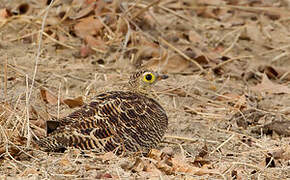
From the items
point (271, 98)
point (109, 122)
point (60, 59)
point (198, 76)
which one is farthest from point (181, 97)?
point (109, 122)

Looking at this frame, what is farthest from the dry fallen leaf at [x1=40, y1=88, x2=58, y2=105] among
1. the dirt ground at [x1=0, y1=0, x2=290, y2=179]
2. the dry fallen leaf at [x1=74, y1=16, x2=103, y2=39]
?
the dry fallen leaf at [x1=74, y1=16, x2=103, y2=39]

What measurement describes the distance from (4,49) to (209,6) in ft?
12.7

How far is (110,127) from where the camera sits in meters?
4.10

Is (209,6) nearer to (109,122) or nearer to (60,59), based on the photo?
(60,59)

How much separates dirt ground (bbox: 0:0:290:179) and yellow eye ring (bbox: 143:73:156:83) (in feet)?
1.78

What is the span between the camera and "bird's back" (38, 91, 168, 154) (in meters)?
3.96

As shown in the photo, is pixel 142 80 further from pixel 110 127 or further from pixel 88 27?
pixel 88 27

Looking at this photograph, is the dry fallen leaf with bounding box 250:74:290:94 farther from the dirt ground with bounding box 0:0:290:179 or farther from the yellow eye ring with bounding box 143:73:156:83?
the yellow eye ring with bounding box 143:73:156:83

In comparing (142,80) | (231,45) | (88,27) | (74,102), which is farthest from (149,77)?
(231,45)

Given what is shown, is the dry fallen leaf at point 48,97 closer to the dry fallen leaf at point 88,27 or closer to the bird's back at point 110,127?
the bird's back at point 110,127

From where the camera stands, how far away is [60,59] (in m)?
6.75

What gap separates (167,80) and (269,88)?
118cm

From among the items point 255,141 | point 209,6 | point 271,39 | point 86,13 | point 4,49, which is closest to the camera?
point 255,141

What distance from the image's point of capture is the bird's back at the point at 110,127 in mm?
3957
